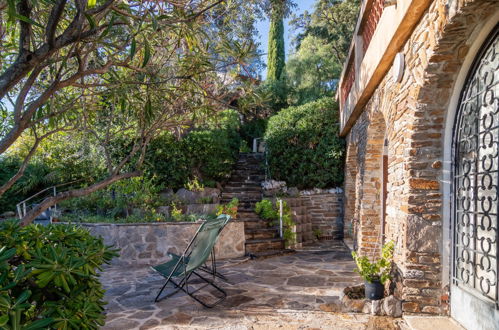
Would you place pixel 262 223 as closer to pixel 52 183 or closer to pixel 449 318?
pixel 449 318

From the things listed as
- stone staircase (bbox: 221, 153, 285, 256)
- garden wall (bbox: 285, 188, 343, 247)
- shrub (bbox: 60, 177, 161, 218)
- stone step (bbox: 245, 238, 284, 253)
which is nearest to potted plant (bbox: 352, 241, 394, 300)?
stone staircase (bbox: 221, 153, 285, 256)

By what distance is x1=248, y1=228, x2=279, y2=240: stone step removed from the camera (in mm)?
7820

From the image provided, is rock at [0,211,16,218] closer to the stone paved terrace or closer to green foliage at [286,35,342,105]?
the stone paved terrace

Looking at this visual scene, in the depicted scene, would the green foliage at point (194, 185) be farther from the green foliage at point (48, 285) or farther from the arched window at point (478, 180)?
the green foliage at point (48, 285)

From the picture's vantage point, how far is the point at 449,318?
3252mm

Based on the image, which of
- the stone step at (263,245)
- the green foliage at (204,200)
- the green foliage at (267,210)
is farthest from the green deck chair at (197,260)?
the green foliage at (204,200)

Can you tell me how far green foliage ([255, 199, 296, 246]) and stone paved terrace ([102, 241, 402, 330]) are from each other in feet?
5.40

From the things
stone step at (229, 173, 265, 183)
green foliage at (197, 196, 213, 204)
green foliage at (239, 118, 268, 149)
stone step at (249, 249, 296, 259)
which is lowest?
stone step at (249, 249, 296, 259)

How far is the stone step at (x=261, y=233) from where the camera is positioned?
782 centimetres

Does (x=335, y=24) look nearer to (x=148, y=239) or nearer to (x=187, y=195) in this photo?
(x=187, y=195)

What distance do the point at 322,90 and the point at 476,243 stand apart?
1180cm

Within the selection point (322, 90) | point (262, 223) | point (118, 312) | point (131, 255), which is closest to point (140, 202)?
point (131, 255)

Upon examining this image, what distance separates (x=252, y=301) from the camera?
4.28 meters

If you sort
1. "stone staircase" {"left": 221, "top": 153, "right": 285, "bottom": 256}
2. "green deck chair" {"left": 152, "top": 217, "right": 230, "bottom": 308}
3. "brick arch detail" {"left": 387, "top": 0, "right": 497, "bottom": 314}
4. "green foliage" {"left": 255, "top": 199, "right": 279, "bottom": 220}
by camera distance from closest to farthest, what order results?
"brick arch detail" {"left": 387, "top": 0, "right": 497, "bottom": 314} < "green deck chair" {"left": 152, "top": 217, "right": 230, "bottom": 308} < "stone staircase" {"left": 221, "top": 153, "right": 285, "bottom": 256} < "green foliage" {"left": 255, "top": 199, "right": 279, "bottom": 220}
